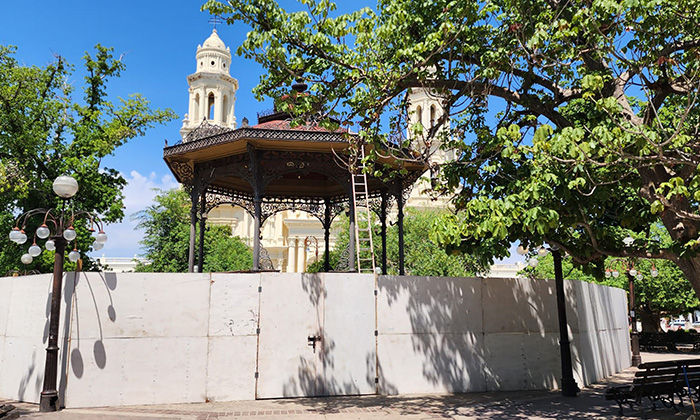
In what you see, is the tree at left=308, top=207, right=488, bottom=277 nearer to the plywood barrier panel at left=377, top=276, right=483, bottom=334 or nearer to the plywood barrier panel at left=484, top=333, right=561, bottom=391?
the plywood barrier panel at left=484, top=333, right=561, bottom=391

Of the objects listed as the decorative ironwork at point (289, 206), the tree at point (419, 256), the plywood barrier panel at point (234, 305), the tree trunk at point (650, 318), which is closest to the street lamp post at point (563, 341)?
the plywood barrier panel at point (234, 305)

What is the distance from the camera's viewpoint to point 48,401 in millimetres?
9609

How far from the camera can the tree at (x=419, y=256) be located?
3609cm

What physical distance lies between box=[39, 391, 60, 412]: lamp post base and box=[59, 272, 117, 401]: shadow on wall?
0.28 metres

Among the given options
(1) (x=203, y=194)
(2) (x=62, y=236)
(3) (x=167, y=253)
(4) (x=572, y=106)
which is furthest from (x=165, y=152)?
(3) (x=167, y=253)

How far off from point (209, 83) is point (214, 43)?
5716 millimetres

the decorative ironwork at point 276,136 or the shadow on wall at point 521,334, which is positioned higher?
the decorative ironwork at point 276,136

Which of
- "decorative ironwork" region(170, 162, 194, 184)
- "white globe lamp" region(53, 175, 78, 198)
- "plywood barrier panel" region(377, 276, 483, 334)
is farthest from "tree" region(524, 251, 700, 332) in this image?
"white globe lamp" region(53, 175, 78, 198)

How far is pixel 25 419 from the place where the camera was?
8984 millimetres

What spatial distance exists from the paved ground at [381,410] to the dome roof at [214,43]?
6903 centimetres

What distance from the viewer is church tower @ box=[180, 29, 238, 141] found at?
72.3m

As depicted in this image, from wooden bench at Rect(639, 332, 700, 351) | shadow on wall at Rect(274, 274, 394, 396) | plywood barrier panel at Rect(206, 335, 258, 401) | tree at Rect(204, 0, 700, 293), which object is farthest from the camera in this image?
wooden bench at Rect(639, 332, 700, 351)

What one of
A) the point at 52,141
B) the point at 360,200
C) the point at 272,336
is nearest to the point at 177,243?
the point at 52,141

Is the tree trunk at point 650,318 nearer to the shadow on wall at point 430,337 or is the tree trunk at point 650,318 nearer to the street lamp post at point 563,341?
the shadow on wall at point 430,337
